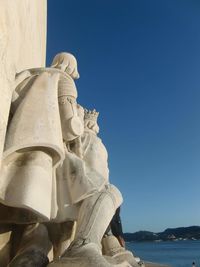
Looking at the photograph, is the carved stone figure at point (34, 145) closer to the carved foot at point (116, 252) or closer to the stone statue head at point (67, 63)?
the stone statue head at point (67, 63)

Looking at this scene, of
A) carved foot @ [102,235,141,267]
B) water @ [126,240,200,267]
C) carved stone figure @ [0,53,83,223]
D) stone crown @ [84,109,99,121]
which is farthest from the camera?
water @ [126,240,200,267]

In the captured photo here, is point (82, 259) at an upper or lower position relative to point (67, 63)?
lower

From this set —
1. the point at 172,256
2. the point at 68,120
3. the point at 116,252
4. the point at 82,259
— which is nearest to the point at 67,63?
the point at 68,120

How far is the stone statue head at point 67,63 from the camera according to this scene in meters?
4.05

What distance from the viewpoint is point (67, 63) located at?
4.10 metres

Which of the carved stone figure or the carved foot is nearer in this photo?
the carved stone figure

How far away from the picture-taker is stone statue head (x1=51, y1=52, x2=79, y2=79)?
405 cm

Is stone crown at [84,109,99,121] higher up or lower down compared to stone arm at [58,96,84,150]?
→ higher up

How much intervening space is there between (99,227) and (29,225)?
68cm

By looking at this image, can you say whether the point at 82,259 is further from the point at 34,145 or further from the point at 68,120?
the point at 68,120

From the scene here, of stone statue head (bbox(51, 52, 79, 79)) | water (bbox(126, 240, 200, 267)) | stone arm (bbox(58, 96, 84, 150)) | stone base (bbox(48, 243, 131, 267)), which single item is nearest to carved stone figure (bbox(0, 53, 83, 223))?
stone arm (bbox(58, 96, 84, 150))

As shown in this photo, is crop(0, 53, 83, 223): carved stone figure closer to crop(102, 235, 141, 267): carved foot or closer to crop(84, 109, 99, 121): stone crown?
crop(102, 235, 141, 267): carved foot

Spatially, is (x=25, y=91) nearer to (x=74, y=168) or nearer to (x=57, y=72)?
(x=57, y=72)

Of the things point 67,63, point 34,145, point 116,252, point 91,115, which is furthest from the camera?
point 91,115
